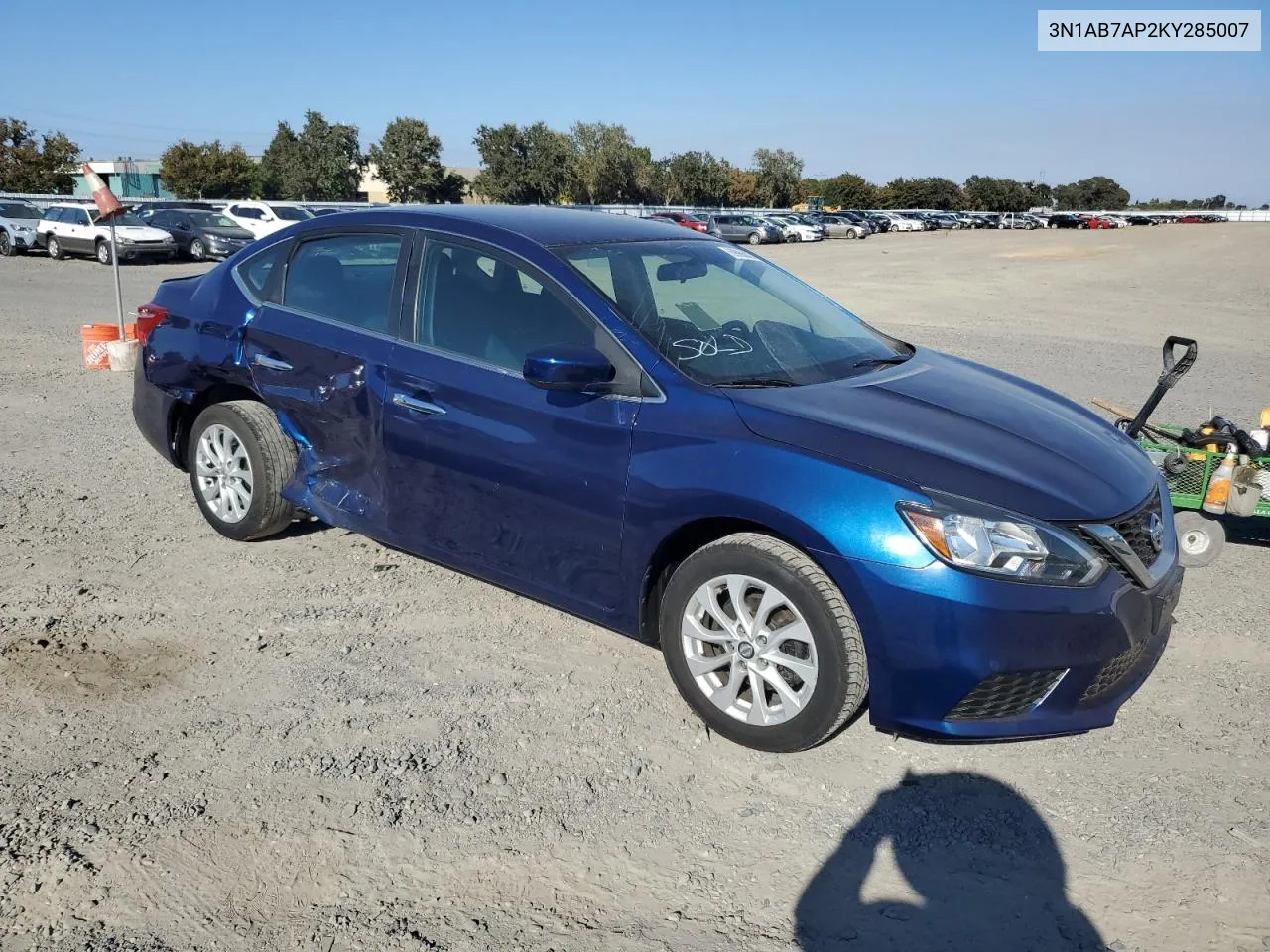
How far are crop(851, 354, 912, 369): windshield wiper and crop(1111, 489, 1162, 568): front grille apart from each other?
1198mm

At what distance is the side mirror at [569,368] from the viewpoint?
368 centimetres

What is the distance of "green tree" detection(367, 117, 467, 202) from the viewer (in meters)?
76.0

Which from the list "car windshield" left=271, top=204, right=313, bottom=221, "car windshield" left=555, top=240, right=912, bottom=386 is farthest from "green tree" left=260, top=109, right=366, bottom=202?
"car windshield" left=555, top=240, right=912, bottom=386

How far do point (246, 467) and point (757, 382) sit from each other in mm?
2654

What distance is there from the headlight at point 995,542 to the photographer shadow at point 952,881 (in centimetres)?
74

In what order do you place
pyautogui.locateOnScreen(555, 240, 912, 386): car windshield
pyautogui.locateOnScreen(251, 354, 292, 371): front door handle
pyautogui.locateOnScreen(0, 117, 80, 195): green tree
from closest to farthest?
pyautogui.locateOnScreen(555, 240, 912, 386): car windshield < pyautogui.locateOnScreen(251, 354, 292, 371): front door handle < pyautogui.locateOnScreen(0, 117, 80, 195): green tree

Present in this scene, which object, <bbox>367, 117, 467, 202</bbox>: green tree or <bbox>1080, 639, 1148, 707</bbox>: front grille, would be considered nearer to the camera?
<bbox>1080, 639, 1148, 707</bbox>: front grille

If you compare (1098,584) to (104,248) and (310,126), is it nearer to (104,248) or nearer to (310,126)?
(104,248)

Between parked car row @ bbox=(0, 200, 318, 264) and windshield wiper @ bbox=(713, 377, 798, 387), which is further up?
parked car row @ bbox=(0, 200, 318, 264)

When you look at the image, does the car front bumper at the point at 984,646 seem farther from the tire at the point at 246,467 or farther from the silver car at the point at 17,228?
the silver car at the point at 17,228

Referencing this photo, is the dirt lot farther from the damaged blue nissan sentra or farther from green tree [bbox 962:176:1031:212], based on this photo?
green tree [bbox 962:176:1031:212]

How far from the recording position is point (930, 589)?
314 cm

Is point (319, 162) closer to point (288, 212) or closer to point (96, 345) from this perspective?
point (288, 212)

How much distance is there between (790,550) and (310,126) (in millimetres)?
77879
